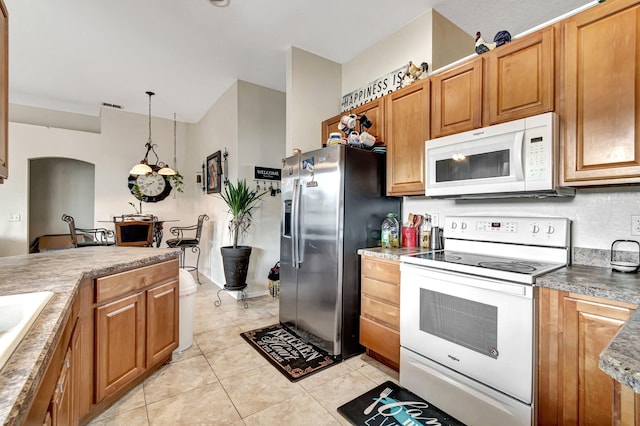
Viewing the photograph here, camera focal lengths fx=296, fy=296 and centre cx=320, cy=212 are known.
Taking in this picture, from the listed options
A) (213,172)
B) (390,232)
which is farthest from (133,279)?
(213,172)

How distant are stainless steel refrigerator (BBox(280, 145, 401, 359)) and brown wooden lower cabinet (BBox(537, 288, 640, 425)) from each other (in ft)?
4.19

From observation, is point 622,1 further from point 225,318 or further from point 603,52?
point 225,318

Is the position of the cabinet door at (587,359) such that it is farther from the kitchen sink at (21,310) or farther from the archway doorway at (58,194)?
the archway doorway at (58,194)

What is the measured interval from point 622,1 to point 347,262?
2.12 m

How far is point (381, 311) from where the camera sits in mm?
2229

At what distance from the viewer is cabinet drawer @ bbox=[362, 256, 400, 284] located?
6.97 ft

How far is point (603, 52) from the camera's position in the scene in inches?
59.3

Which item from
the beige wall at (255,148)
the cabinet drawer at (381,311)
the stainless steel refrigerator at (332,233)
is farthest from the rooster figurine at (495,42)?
the beige wall at (255,148)

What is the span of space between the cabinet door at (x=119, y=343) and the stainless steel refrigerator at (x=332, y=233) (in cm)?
126

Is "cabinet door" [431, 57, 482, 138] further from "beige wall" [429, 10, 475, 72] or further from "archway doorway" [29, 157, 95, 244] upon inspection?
"archway doorway" [29, 157, 95, 244]

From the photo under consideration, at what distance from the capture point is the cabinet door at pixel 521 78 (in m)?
1.70

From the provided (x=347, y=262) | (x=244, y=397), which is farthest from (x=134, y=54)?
(x=244, y=397)

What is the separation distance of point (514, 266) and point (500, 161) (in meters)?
0.64

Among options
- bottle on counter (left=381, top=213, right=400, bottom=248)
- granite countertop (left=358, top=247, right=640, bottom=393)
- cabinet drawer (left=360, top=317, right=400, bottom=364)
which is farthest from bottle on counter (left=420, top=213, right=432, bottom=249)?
cabinet drawer (left=360, top=317, right=400, bottom=364)
